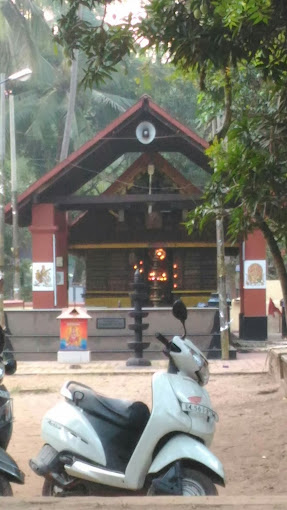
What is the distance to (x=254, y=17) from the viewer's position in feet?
23.1

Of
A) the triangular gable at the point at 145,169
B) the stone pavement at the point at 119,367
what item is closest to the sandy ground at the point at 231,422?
the stone pavement at the point at 119,367

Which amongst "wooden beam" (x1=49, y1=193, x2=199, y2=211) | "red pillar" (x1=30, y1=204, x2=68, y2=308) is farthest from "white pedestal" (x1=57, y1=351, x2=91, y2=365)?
"wooden beam" (x1=49, y1=193, x2=199, y2=211)

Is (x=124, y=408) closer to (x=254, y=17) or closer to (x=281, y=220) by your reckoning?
(x=281, y=220)

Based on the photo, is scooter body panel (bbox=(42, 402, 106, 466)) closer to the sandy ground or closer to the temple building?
the sandy ground

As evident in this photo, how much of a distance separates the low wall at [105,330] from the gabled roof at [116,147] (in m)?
4.14

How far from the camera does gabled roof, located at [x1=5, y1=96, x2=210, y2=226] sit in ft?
63.1

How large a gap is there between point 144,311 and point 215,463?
A: 10.6 metres

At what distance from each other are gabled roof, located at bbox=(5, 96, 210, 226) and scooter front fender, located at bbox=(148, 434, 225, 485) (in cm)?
1430

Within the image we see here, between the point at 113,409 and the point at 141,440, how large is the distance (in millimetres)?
392

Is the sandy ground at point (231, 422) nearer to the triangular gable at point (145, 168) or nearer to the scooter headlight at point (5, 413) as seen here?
the scooter headlight at point (5, 413)

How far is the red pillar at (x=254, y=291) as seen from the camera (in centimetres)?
2086

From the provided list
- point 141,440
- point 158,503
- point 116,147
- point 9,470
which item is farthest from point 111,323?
point 158,503

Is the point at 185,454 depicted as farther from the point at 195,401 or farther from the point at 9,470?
the point at 9,470

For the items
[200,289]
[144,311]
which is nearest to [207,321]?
[144,311]
